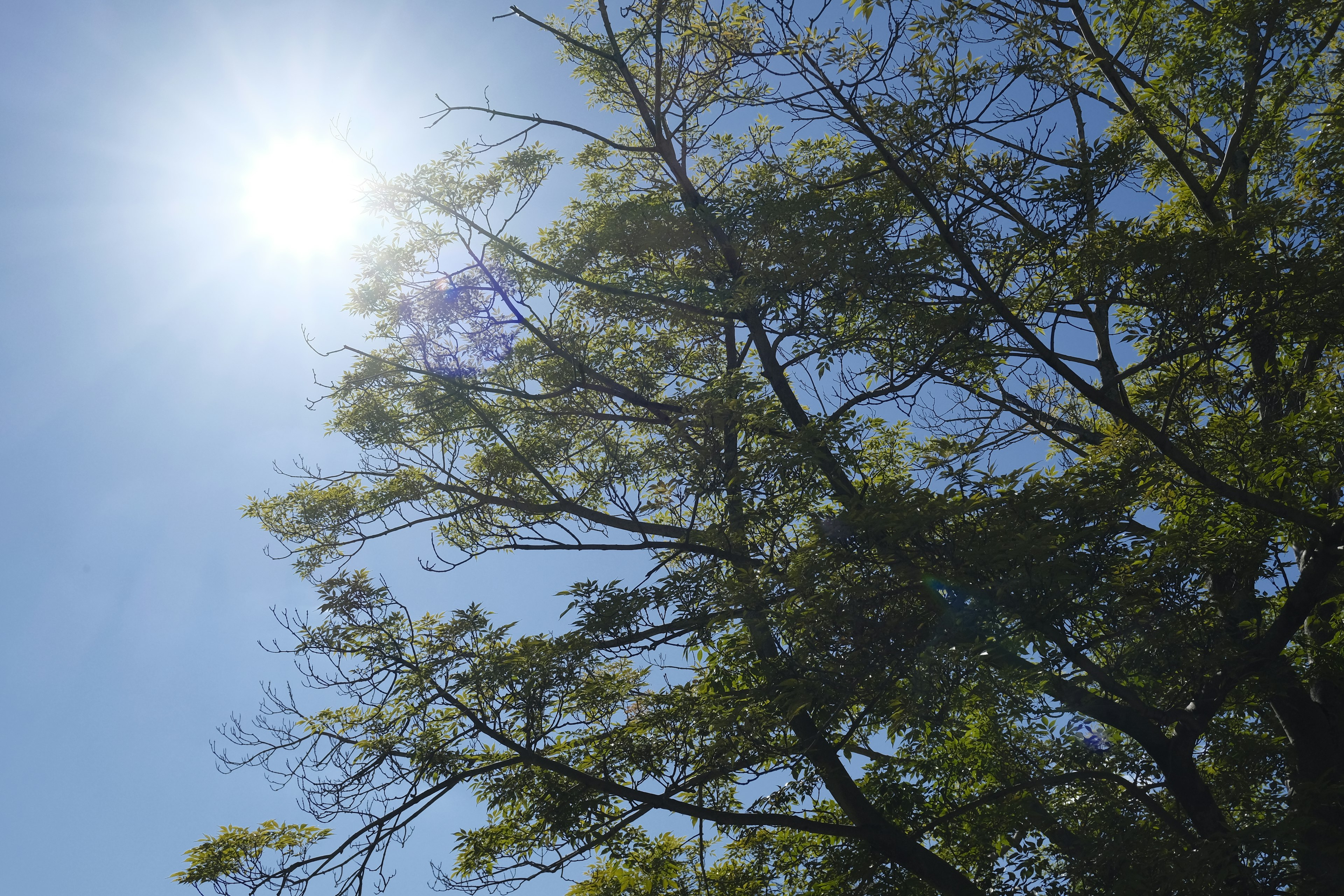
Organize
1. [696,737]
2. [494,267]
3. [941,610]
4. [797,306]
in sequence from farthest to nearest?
[494,267] → [797,306] → [696,737] → [941,610]

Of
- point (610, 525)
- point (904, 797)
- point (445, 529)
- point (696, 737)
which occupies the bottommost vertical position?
point (904, 797)

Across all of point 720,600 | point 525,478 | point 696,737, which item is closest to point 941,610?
point 720,600

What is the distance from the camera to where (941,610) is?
5031 millimetres

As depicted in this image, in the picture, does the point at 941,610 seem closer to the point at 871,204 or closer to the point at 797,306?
the point at 797,306

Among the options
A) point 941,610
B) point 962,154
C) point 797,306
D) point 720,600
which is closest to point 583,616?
point 720,600

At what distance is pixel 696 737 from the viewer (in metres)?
6.56

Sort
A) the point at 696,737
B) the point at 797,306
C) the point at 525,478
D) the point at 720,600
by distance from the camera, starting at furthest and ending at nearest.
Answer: the point at 525,478
the point at 797,306
the point at 696,737
the point at 720,600

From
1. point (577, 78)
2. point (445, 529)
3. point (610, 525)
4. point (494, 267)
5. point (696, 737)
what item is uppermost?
point (577, 78)

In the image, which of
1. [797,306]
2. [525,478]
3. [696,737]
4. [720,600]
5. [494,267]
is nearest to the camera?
[720,600]

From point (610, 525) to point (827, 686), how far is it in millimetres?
3342

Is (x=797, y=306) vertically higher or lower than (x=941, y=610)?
higher

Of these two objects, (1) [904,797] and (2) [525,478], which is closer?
(1) [904,797]

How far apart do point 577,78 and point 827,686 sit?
686 centimetres

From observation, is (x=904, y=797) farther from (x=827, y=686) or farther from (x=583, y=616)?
(x=583, y=616)
